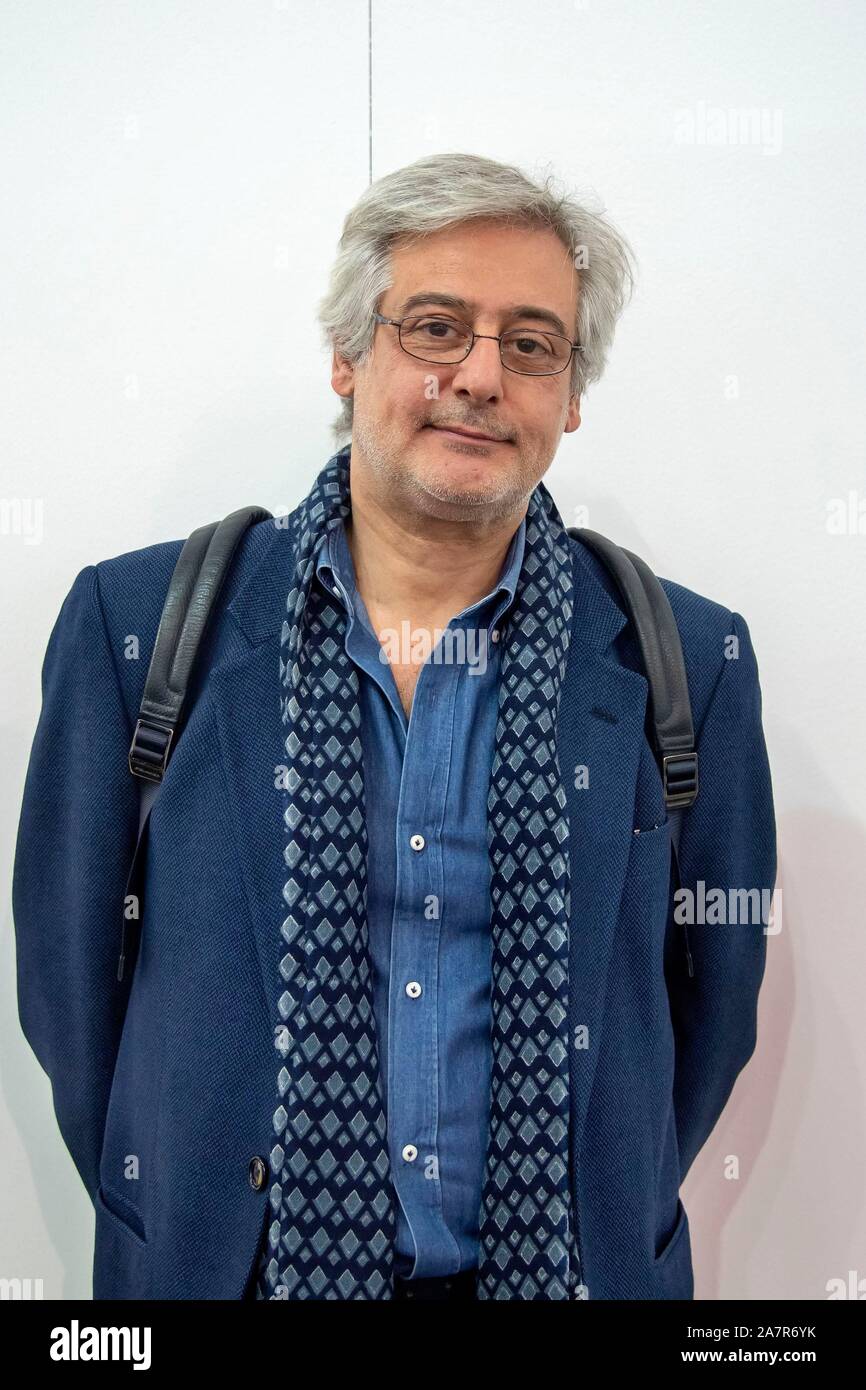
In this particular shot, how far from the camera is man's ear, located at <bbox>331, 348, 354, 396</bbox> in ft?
5.16

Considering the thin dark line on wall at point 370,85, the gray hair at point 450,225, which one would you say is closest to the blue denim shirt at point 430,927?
the gray hair at point 450,225

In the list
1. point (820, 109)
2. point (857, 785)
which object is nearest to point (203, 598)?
point (857, 785)

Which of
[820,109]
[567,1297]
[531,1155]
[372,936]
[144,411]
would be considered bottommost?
[567,1297]

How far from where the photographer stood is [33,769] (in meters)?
1.52

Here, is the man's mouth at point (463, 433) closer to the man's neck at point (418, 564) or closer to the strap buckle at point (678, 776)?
the man's neck at point (418, 564)

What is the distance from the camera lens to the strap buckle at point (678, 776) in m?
1.55

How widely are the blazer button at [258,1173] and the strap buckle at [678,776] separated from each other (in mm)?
632

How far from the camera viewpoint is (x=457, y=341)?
57.2 inches

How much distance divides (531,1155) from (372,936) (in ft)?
0.96

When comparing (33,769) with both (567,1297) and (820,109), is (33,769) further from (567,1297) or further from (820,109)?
(820,109)

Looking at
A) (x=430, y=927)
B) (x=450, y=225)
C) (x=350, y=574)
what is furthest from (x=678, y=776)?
(x=450, y=225)

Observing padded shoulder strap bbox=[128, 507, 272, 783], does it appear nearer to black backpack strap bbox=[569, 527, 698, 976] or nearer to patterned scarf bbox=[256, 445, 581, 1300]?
patterned scarf bbox=[256, 445, 581, 1300]

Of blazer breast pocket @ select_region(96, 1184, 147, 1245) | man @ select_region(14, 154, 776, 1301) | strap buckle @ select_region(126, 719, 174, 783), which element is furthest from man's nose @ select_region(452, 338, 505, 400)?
blazer breast pocket @ select_region(96, 1184, 147, 1245)

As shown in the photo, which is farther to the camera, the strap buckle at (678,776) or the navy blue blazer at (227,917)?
the strap buckle at (678,776)
